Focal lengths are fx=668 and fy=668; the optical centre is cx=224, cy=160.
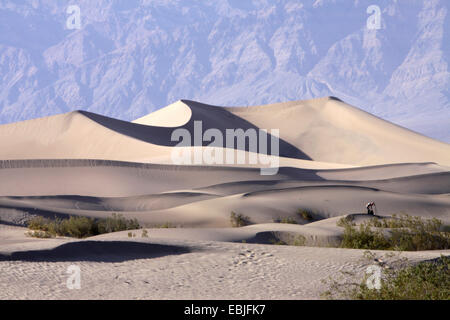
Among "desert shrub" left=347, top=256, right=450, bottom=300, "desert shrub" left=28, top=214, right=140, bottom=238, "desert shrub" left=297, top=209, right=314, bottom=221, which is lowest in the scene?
"desert shrub" left=347, top=256, right=450, bottom=300

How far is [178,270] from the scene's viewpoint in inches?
344

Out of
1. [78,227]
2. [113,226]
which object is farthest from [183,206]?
[78,227]

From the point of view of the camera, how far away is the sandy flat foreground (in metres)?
7.68

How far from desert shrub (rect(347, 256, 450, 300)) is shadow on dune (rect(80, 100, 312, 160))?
39964mm

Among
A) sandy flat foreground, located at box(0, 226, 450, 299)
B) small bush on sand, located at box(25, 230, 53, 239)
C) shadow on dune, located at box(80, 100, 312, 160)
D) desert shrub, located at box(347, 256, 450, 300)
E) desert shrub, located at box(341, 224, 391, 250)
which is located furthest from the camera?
shadow on dune, located at box(80, 100, 312, 160)

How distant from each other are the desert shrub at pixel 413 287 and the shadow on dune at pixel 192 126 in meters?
40.0

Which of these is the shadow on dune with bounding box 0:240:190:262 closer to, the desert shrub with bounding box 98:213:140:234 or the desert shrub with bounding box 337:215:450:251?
the desert shrub with bounding box 337:215:450:251

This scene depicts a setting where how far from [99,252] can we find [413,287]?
14.5 ft

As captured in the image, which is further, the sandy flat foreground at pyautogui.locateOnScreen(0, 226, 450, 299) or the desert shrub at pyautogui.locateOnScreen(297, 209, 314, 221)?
the desert shrub at pyautogui.locateOnScreen(297, 209, 314, 221)

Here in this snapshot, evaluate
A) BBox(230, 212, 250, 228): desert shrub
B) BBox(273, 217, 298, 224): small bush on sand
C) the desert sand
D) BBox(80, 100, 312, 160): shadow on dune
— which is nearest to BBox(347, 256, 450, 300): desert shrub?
the desert sand

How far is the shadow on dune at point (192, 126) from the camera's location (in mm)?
48875

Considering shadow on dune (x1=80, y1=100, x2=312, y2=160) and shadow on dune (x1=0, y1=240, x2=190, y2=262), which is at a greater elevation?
shadow on dune (x1=80, y1=100, x2=312, y2=160)
